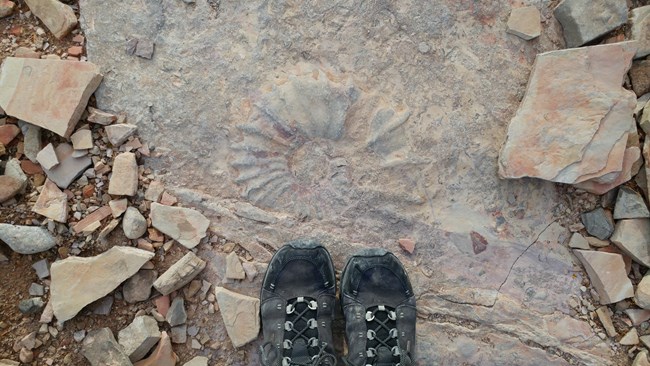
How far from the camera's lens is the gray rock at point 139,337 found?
1988mm

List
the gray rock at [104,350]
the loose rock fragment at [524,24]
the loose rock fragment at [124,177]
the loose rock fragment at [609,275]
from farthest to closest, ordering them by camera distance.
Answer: the loose rock fragment at [524,24] → the loose rock fragment at [609,275] → the loose rock fragment at [124,177] → the gray rock at [104,350]

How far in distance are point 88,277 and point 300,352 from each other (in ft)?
2.92

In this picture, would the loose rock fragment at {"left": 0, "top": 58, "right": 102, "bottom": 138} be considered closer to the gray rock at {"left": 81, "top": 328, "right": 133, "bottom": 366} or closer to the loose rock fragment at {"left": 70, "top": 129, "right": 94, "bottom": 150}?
the loose rock fragment at {"left": 70, "top": 129, "right": 94, "bottom": 150}

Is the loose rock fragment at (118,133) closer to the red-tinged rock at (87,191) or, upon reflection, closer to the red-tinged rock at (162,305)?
the red-tinged rock at (87,191)

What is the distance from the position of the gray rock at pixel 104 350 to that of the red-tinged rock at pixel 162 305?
0.19 meters

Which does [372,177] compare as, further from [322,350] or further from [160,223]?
[160,223]

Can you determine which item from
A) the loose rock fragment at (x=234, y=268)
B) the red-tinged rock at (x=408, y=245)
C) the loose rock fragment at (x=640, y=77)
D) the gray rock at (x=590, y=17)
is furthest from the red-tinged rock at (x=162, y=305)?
the loose rock fragment at (x=640, y=77)

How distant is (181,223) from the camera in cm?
210

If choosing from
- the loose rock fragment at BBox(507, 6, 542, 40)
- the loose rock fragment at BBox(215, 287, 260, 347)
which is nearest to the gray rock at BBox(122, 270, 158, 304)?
the loose rock fragment at BBox(215, 287, 260, 347)

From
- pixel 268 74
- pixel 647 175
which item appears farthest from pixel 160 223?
pixel 647 175

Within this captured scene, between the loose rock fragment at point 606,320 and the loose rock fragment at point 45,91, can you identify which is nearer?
the loose rock fragment at point 45,91

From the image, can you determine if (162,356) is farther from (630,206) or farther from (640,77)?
(640,77)

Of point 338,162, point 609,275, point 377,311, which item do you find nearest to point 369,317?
point 377,311

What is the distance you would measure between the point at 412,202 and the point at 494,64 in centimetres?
72
